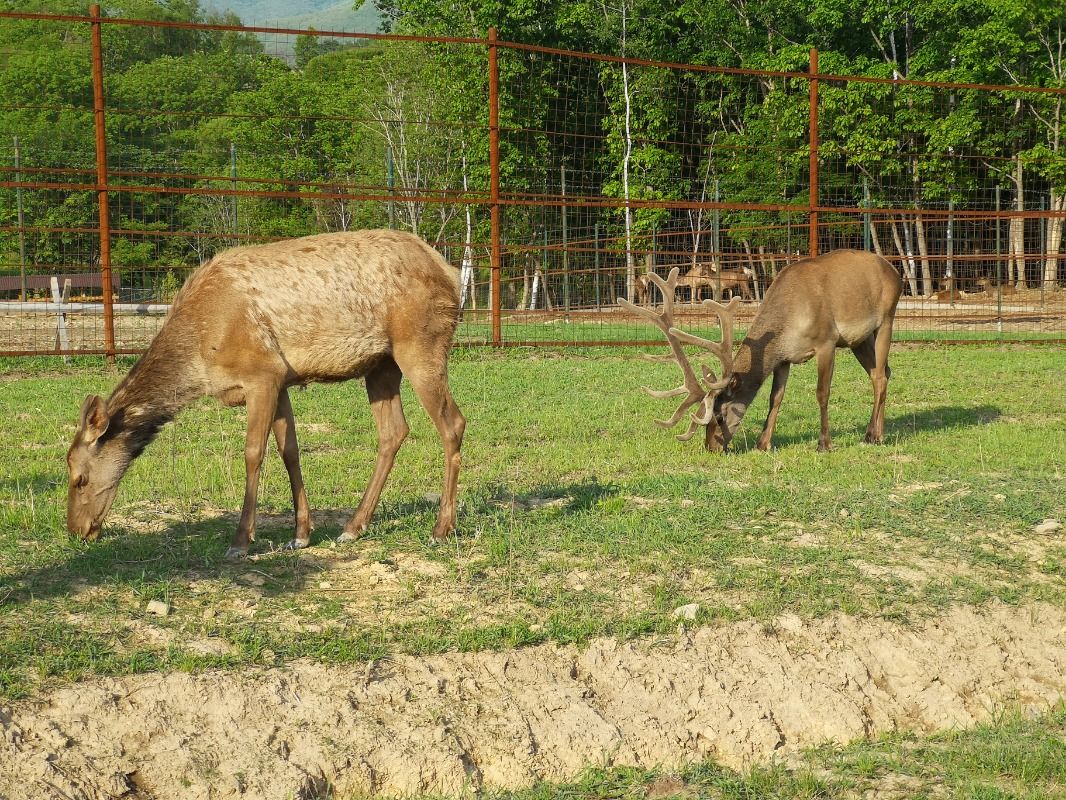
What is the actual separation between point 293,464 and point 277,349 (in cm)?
71

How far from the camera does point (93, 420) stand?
6730 millimetres

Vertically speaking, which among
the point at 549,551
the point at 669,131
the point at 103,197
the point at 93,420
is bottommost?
the point at 549,551

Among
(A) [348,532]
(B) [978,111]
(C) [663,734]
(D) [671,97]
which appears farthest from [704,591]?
(D) [671,97]

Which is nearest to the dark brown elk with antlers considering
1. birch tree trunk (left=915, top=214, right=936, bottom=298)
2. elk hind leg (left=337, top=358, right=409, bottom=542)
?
elk hind leg (left=337, top=358, right=409, bottom=542)

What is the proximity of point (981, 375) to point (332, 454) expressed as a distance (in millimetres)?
8993

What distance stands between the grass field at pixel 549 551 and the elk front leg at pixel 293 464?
Result: 0.50 feet

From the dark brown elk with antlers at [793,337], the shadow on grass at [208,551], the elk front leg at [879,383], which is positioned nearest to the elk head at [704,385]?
the dark brown elk with antlers at [793,337]

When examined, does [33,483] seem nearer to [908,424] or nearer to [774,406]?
[774,406]

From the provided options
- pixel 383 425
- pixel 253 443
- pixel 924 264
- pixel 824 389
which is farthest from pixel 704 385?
pixel 924 264

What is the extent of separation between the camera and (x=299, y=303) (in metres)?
6.86

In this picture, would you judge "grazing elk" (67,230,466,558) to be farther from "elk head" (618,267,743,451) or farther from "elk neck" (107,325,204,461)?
"elk head" (618,267,743,451)

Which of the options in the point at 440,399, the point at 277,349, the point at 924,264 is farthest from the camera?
the point at 924,264

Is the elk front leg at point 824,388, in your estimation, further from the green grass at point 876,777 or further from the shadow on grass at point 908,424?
the green grass at point 876,777

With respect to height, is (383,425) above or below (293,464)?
above
